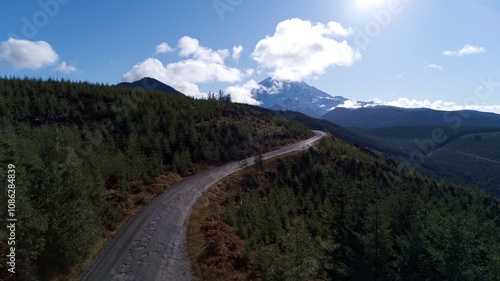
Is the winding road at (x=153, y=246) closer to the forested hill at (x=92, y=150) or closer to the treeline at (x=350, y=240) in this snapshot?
the forested hill at (x=92, y=150)

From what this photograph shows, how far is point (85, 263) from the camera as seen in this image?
75.3 ft

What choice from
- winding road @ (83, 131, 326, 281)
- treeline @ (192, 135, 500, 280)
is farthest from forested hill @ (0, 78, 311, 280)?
treeline @ (192, 135, 500, 280)

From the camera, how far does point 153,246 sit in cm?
2544

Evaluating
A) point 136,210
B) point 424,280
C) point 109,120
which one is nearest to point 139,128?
point 109,120

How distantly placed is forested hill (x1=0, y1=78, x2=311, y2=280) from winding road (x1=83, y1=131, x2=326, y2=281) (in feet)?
4.61

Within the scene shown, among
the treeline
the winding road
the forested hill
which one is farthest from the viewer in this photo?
A: the winding road

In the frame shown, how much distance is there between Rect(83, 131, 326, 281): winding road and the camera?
21500 millimetres

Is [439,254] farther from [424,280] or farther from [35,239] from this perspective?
[35,239]

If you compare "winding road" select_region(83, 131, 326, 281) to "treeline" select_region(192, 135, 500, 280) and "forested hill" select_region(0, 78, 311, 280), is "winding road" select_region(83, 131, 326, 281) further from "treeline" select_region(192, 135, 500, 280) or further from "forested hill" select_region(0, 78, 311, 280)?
"treeline" select_region(192, 135, 500, 280)

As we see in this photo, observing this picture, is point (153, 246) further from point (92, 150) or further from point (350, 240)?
point (92, 150)

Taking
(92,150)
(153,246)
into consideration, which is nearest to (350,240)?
(153,246)

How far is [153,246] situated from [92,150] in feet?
82.7

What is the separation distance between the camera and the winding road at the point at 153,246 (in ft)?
70.5

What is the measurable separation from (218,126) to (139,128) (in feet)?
56.7
